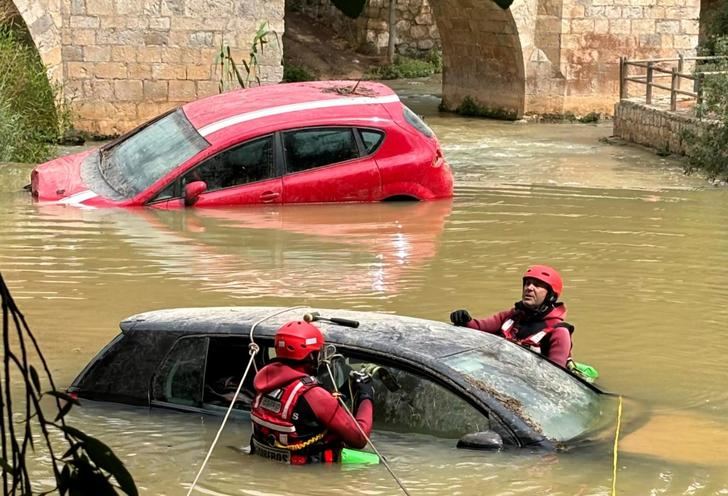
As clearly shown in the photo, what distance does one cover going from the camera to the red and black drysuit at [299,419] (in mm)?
5684

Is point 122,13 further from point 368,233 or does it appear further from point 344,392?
point 344,392

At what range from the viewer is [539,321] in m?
7.22

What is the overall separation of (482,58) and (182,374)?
725 inches

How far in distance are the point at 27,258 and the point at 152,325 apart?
4.60 metres

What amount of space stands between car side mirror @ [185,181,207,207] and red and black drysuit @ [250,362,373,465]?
6.29 m

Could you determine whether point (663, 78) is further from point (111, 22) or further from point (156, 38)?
point (111, 22)

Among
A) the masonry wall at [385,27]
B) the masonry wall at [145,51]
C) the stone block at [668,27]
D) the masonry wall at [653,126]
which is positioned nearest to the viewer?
the masonry wall at [653,126]

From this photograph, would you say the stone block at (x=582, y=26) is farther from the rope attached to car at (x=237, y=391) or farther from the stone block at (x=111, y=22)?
the rope attached to car at (x=237, y=391)

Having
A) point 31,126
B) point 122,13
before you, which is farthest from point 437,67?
point 31,126

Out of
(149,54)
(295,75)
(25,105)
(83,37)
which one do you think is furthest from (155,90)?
(295,75)

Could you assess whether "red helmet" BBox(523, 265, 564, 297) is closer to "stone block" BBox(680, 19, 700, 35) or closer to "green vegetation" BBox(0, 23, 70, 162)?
"green vegetation" BBox(0, 23, 70, 162)

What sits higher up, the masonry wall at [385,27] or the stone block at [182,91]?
the masonry wall at [385,27]

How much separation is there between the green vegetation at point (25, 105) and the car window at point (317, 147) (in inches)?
161

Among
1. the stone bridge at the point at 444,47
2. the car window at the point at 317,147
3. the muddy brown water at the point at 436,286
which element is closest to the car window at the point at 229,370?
the muddy brown water at the point at 436,286
